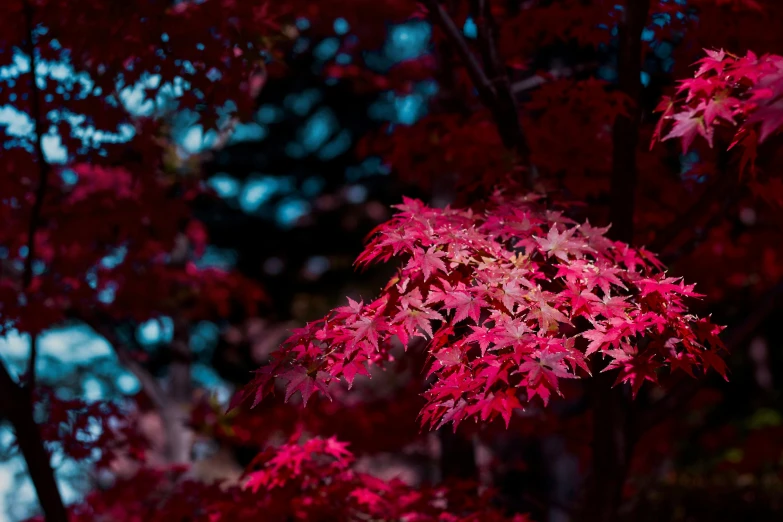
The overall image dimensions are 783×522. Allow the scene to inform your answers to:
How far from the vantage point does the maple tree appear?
2857mm

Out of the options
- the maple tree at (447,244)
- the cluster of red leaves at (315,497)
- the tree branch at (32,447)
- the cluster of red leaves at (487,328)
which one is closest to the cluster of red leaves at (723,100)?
the maple tree at (447,244)

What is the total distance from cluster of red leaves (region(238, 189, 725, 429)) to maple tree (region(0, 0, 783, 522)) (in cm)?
1

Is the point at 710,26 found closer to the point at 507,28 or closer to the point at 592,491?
the point at 507,28

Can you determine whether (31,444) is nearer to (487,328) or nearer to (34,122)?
(34,122)

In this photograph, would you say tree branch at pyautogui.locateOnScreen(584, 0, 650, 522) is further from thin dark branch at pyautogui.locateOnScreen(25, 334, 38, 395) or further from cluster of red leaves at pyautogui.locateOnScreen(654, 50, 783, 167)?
thin dark branch at pyautogui.locateOnScreen(25, 334, 38, 395)

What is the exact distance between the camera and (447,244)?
2.95 meters

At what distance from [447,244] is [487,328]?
1.26ft

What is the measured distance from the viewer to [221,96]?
4.39 metres

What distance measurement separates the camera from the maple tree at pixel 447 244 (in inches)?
112

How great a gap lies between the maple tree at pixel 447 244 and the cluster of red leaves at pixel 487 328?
0.04 feet

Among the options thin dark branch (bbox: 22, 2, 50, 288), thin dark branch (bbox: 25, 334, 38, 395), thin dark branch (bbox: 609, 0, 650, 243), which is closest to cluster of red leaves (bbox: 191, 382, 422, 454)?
thin dark branch (bbox: 25, 334, 38, 395)

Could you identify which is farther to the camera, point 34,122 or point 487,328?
point 34,122

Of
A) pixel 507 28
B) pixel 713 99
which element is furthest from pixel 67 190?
pixel 713 99

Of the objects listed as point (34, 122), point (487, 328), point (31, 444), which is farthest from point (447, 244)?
point (34, 122)
